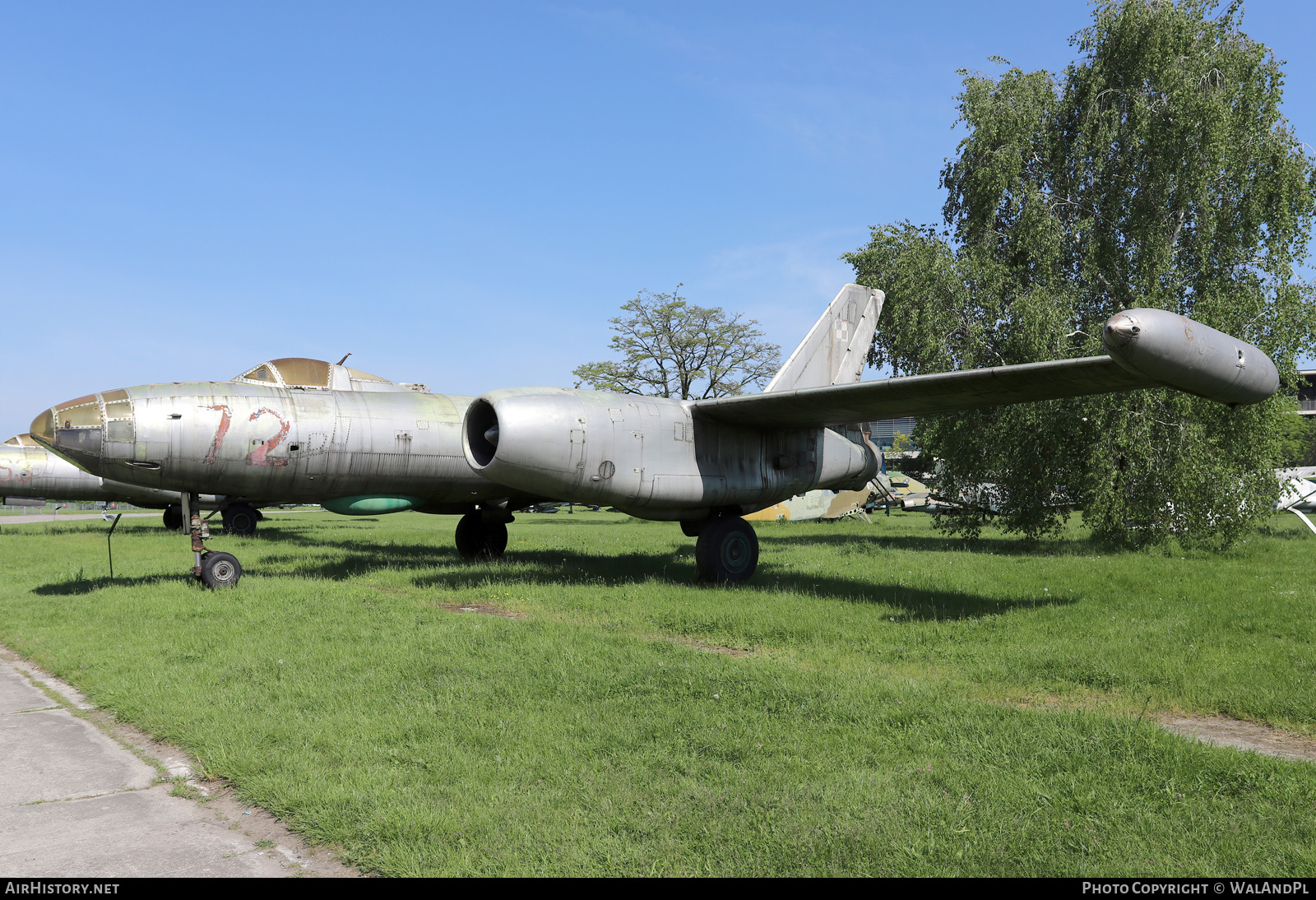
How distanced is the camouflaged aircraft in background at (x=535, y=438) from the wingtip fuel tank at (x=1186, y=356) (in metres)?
1.41

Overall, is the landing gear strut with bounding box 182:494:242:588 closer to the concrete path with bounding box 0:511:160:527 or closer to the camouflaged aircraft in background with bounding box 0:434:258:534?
the camouflaged aircraft in background with bounding box 0:434:258:534

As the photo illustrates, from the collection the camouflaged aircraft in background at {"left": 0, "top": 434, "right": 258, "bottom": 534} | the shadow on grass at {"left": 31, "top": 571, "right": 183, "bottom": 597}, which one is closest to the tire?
the camouflaged aircraft in background at {"left": 0, "top": 434, "right": 258, "bottom": 534}

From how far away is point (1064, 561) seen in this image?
14305 mm

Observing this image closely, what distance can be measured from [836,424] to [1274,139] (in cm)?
1302

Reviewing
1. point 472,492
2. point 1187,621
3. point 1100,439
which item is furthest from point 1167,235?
point 472,492

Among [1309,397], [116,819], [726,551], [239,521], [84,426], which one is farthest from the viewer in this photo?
[1309,397]

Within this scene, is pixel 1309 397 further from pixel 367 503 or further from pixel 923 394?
pixel 367 503

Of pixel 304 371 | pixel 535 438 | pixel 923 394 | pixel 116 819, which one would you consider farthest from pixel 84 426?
pixel 923 394

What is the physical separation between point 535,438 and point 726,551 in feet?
11.6

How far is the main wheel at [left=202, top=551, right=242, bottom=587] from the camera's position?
1159 cm

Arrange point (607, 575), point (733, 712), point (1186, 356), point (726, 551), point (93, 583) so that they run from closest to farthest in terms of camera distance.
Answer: point (733, 712), point (1186, 356), point (726, 551), point (93, 583), point (607, 575)

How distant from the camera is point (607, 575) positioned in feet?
42.8

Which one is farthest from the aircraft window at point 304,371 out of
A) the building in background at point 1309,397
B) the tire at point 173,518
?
the building in background at point 1309,397
